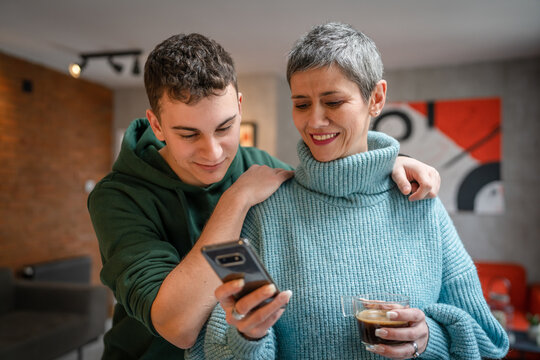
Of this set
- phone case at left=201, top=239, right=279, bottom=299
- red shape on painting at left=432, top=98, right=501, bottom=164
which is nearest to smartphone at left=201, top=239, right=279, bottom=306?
phone case at left=201, top=239, right=279, bottom=299

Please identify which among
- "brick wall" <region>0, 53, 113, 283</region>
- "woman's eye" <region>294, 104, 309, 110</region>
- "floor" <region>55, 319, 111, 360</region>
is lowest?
"floor" <region>55, 319, 111, 360</region>

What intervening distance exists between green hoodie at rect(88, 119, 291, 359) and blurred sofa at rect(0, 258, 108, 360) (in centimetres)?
300

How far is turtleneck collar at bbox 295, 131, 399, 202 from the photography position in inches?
44.6

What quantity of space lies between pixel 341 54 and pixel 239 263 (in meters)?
0.58

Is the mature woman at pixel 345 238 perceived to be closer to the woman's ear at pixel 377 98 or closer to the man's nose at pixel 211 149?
the woman's ear at pixel 377 98

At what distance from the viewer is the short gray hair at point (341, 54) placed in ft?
3.56

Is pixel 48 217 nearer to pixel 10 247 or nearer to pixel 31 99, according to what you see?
pixel 10 247

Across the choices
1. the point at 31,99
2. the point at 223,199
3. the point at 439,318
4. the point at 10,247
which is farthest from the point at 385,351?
the point at 31,99

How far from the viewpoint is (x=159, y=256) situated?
1.17 m

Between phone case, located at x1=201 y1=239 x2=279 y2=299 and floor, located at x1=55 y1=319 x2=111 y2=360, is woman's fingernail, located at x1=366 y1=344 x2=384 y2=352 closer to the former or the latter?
phone case, located at x1=201 y1=239 x2=279 y2=299

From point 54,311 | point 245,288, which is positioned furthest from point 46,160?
point 245,288

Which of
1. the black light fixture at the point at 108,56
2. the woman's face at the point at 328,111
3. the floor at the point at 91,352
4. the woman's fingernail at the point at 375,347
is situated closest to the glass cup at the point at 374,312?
the woman's fingernail at the point at 375,347

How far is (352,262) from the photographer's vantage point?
1126 mm

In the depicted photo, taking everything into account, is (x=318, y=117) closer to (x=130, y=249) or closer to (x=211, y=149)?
(x=211, y=149)
